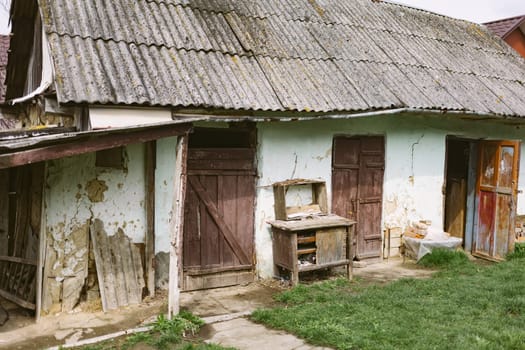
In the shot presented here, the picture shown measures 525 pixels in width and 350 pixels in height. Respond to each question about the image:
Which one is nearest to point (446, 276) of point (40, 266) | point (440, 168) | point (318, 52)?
point (440, 168)

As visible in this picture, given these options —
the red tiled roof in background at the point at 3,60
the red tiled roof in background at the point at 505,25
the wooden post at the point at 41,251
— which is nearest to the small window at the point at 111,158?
the wooden post at the point at 41,251

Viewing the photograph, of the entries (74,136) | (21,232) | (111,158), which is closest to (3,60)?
(21,232)

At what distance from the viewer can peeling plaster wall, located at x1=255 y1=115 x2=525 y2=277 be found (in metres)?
7.75

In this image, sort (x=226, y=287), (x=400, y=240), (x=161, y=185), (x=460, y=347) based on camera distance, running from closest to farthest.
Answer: (x=460, y=347) → (x=161, y=185) → (x=226, y=287) → (x=400, y=240)

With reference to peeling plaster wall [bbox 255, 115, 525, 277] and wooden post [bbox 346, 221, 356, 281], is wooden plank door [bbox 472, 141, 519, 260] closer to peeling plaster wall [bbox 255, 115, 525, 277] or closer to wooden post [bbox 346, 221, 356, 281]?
peeling plaster wall [bbox 255, 115, 525, 277]

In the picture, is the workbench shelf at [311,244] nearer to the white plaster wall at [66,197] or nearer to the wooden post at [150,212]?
the wooden post at [150,212]

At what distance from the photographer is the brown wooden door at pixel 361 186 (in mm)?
8594

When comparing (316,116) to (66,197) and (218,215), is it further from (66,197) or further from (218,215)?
(66,197)

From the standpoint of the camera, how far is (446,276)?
816cm

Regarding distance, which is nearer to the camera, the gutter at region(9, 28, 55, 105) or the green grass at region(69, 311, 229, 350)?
the green grass at region(69, 311, 229, 350)

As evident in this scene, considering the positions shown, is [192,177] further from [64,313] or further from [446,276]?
[446,276]

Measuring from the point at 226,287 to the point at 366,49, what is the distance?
525cm

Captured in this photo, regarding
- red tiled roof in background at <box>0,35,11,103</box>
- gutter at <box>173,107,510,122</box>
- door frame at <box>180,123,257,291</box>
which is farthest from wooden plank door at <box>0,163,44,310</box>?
red tiled roof in background at <box>0,35,11,103</box>

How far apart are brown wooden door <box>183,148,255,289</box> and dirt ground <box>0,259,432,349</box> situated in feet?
1.11
